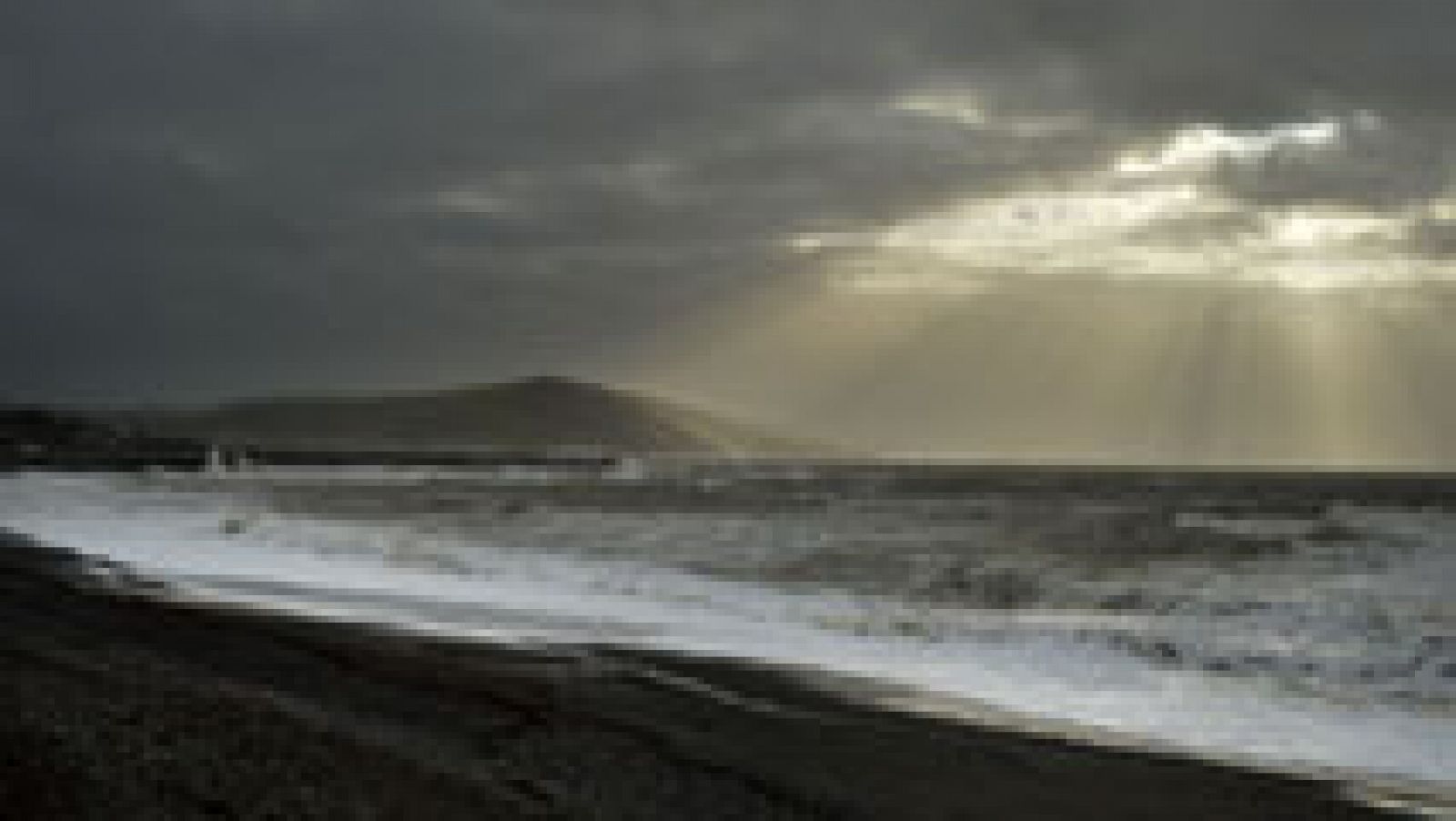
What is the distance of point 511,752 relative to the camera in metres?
11.4

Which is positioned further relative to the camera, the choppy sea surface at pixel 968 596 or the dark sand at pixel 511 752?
the choppy sea surface at pixel 968 596

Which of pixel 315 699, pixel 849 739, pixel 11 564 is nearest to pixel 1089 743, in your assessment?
pixel 849 739

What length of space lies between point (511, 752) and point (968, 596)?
16.4 metres

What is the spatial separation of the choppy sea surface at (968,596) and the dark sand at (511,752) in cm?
169

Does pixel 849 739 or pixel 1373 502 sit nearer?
pixel 849 739

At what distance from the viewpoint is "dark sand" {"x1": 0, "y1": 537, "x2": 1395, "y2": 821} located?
32.0ft

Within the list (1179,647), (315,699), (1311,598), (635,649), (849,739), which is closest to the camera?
(849,739)

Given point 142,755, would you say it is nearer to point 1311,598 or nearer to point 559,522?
point 1311,598

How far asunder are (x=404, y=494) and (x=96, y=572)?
4945 centimetres

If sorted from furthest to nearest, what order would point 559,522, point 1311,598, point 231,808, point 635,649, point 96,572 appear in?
point 559,522 < point 96,572 < point 1311,598 < point 635,649 < point 231,808

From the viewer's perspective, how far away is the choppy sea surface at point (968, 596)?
1577 cm

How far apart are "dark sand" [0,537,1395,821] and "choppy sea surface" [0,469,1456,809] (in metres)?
1.69

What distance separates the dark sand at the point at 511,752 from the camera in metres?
9.74

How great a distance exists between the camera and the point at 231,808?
920cm
